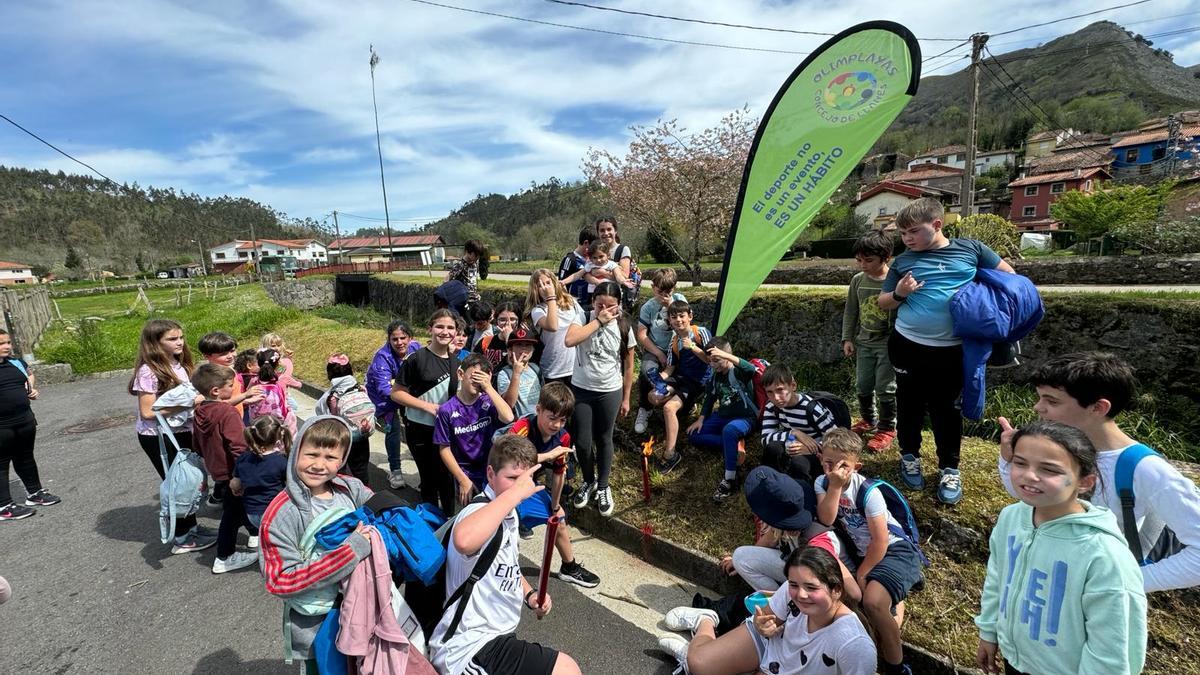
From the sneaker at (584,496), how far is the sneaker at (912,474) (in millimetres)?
2322

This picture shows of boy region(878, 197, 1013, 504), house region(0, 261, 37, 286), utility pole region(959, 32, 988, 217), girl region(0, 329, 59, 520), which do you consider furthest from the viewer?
house region(0, 261, 37, 286)

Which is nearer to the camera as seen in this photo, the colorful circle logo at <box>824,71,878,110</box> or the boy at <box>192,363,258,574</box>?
the colorful circle logo at <box>824,71,878,110</box>

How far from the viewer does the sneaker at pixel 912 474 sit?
3416 mm

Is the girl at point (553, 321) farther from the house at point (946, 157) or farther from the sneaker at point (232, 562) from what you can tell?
the house at point (946, 157)

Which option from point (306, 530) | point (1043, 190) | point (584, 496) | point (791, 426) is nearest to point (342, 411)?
point (584, 496)

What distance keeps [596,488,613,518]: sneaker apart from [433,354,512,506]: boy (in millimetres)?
1027

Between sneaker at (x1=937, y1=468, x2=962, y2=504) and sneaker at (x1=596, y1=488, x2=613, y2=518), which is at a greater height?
sneaker at (x1=937, y1=468, x2=962, y2=504)

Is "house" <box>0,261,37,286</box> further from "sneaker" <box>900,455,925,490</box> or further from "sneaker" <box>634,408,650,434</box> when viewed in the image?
"sneaker" <box>900,455,925,490</box>

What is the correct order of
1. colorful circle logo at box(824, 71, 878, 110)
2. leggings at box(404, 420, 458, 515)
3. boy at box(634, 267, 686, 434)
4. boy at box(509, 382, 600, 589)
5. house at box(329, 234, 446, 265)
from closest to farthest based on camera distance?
boy at box(509, 382, 600, 589), colorful circle logo at box(824, 71, 878, 110), leggings at box(404, 420, 458, 515), boy at box(634, 267, 686, 434), house at box(329, 234, 446, 265)

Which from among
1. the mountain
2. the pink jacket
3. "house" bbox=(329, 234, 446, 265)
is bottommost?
the pink jacket

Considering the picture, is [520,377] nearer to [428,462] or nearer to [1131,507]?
[428,462]

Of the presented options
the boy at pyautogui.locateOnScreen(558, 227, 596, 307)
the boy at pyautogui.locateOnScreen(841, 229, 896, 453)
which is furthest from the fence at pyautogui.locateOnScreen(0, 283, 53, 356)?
the boy at pyautogui.locateOnScreen(841, 229, 896, 453)

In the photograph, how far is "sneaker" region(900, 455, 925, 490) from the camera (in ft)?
11.2

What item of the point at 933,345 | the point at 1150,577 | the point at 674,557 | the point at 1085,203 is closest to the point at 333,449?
the point at 674,557
